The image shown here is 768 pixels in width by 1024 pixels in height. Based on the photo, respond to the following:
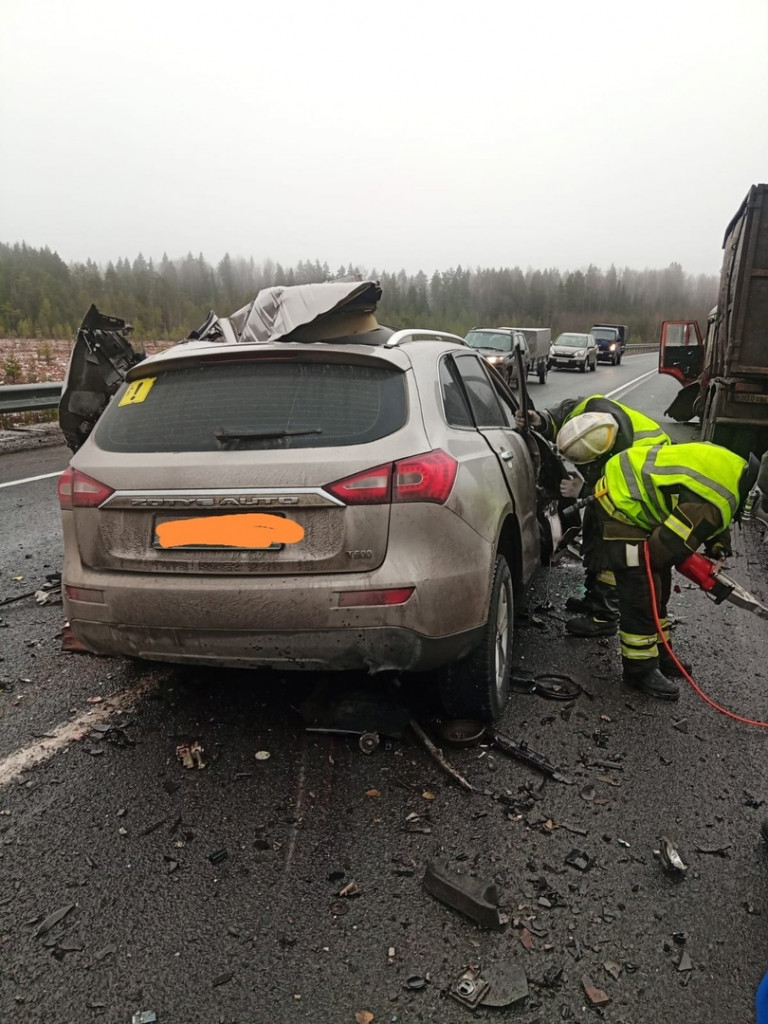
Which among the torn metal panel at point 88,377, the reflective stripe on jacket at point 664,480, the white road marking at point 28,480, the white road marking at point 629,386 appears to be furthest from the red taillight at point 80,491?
the white road marking at point 629,386

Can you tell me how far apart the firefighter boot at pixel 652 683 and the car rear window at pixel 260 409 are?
6.20 feet

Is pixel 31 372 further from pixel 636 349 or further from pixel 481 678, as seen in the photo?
pixel 636 349

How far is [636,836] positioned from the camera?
250cm

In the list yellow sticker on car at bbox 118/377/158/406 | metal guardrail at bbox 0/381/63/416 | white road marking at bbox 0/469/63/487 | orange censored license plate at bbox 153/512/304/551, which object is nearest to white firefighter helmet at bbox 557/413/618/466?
orange censored license plate at bbox 153/512/304/551

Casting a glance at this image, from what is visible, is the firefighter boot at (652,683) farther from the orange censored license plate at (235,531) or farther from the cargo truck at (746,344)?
the cargo truck at (746,344)

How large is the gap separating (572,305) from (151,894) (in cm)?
12711

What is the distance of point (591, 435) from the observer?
416 cm

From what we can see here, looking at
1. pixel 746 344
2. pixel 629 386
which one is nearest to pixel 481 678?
pixel 746 344

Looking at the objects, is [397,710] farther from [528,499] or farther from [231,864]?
[528,499]

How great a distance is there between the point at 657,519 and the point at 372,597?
1.85 meters

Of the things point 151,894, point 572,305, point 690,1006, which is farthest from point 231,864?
point 572,305

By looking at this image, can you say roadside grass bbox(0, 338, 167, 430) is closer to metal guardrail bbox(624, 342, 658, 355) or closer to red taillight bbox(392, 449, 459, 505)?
red taillight bbox(392, 449, 459, 505)

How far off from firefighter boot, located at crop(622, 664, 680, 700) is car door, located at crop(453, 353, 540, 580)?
0.72 metres

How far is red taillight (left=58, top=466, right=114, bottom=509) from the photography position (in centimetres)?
279
